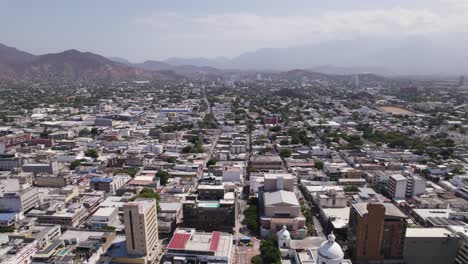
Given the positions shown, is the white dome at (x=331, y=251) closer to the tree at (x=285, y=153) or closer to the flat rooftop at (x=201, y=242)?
the flat rooftop at (x=201, y=242)

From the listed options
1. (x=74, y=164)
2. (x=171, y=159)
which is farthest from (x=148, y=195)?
(x=74, y=164)

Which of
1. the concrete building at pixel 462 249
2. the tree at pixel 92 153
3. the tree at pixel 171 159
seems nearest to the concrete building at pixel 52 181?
the tree at pixel 92 153

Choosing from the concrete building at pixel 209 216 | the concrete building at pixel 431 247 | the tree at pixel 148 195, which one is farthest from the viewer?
the tree at pixel 148 195

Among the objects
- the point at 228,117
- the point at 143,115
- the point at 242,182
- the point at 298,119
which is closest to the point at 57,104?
the point at 143,115

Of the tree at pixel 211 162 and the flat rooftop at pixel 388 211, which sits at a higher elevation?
the flat rooftop at pixel 388 211

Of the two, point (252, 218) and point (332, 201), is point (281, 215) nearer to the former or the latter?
point (252, 218)

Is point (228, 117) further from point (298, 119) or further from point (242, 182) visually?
point (242, 182)
